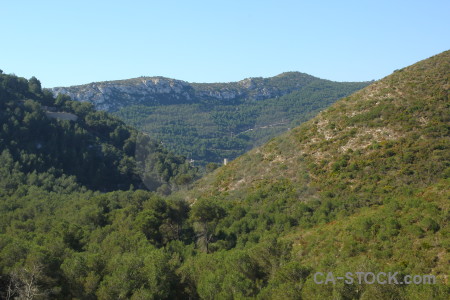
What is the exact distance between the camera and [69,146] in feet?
228

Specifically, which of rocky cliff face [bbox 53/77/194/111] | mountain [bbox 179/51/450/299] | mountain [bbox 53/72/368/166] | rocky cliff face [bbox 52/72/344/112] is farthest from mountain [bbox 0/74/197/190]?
rocky cliff face [bbox 52/72/344/112]

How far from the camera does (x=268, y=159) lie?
1700 inches

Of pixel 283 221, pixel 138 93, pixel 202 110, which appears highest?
pixel 138 93

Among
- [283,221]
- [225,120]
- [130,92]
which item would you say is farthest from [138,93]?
[283,221]

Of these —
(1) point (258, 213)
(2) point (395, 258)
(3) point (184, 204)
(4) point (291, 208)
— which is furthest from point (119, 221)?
(2) point (395, 258)

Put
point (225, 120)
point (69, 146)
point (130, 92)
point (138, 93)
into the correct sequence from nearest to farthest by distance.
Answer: point (69, 146), point (225, 120), point (130, 92), point (138, 93)

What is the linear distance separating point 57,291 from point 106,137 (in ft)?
216

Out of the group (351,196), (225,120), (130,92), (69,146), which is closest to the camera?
(351,196)

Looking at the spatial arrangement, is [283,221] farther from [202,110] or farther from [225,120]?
[202,110]

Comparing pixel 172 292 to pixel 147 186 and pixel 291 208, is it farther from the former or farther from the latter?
pixel 147 186

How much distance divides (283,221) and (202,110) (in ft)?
495

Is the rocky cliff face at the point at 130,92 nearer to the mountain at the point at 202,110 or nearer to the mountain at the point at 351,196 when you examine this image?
the mountain at the point at 202,110

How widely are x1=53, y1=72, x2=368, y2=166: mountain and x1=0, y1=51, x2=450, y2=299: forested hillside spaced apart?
79.3 m

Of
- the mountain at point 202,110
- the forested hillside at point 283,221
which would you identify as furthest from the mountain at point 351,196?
the mountain at point 202,110
